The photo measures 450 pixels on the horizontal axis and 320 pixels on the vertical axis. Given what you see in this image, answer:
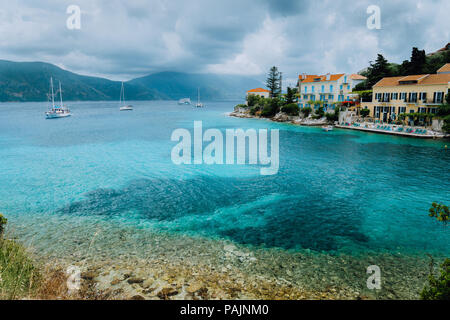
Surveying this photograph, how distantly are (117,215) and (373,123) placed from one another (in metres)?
51.8

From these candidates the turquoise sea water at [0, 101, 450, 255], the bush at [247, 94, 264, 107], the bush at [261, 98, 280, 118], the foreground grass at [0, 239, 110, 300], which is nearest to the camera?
the foreground grass at [0, 239, 110, 300]

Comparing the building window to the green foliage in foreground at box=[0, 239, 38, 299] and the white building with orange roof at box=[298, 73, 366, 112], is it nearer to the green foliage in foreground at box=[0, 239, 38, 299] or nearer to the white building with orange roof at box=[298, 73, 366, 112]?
the white building with orange roof at box=[298, 73, 366, 112]

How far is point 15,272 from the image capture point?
877 cm

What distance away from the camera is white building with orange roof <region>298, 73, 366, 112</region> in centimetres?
6681

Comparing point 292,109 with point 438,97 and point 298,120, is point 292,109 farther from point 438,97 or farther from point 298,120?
point 438,97

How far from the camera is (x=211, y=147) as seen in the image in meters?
37.9

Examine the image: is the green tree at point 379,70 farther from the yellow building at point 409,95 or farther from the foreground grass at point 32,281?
the foreground grass at point 32,281

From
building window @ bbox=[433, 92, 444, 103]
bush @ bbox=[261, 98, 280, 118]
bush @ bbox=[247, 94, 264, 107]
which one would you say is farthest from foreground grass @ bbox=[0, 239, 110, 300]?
bush @ bbox=[247, 94, 264, 107]

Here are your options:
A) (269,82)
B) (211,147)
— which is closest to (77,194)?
(211,147)

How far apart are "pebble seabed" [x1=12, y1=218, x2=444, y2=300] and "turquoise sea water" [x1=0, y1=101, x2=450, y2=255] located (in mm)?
709

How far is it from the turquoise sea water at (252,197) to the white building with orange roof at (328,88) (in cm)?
3611
